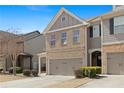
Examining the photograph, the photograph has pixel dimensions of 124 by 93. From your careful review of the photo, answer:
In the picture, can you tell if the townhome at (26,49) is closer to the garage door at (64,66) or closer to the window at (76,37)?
the garage door at (64,66)

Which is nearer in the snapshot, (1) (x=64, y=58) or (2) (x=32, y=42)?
(1) (x=64, y=58)

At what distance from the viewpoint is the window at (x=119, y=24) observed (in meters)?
23.3

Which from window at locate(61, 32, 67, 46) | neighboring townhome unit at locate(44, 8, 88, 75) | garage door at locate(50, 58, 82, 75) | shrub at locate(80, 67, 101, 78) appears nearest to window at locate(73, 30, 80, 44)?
neighboring townhome unit at locate(44, 8, 88, 75)

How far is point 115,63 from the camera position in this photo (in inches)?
933

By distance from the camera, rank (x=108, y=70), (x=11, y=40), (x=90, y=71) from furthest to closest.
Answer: (x=11, y=40) < (x=108, y=70) < (x=90, y=71)

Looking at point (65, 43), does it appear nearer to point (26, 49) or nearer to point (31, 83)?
point (31, 83)

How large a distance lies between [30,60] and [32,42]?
9.90 ft

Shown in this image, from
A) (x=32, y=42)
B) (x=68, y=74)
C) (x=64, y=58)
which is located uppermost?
(x=32, y=42)

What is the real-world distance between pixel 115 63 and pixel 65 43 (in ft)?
24.6

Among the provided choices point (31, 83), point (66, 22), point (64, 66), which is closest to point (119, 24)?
point (66, 22)

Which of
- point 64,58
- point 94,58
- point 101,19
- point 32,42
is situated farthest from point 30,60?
point 101,19

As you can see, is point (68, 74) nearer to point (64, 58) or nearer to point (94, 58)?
point (64, 58)

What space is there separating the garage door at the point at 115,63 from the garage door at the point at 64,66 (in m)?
4.26

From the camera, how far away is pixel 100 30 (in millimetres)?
25969
